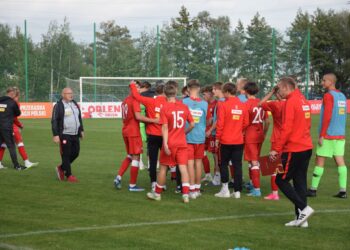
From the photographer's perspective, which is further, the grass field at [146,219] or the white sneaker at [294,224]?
the white sneaker at [294,224]

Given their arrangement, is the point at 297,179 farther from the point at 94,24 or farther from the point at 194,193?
the point at 94,24

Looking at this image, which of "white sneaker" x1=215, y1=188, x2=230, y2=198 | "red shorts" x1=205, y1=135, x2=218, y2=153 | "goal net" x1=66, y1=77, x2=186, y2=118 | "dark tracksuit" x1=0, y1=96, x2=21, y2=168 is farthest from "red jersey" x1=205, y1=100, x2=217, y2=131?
"goal net" x1=66, y1=77, x2=186, y2=118

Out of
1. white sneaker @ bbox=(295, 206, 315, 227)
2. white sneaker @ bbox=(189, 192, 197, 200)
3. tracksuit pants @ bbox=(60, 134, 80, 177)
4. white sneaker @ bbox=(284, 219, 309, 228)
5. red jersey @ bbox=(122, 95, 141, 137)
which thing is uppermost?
red jersey @ bbox=(122, 95, 141, 137)

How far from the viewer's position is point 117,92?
41.4 meters

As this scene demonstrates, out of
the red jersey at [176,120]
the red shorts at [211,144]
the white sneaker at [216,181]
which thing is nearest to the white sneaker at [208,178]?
the white sneaker at [216,181]

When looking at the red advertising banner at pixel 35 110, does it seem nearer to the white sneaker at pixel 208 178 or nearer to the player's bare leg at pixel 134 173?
the white sneaker at pixel 208 178

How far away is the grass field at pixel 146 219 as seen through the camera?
7.10 m

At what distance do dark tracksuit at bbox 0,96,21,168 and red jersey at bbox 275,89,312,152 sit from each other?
8023mm

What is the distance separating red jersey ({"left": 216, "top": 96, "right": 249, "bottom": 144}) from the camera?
10.3 m

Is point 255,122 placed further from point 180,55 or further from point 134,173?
point 180,55

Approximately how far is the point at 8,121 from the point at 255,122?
646cm

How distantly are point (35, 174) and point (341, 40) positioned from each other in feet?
199

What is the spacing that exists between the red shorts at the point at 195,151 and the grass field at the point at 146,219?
2.42 ft

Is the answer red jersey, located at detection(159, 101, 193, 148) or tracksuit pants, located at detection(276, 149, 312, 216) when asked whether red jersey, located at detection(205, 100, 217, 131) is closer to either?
red jersey, located at detection(159, 101, 193, 148)
